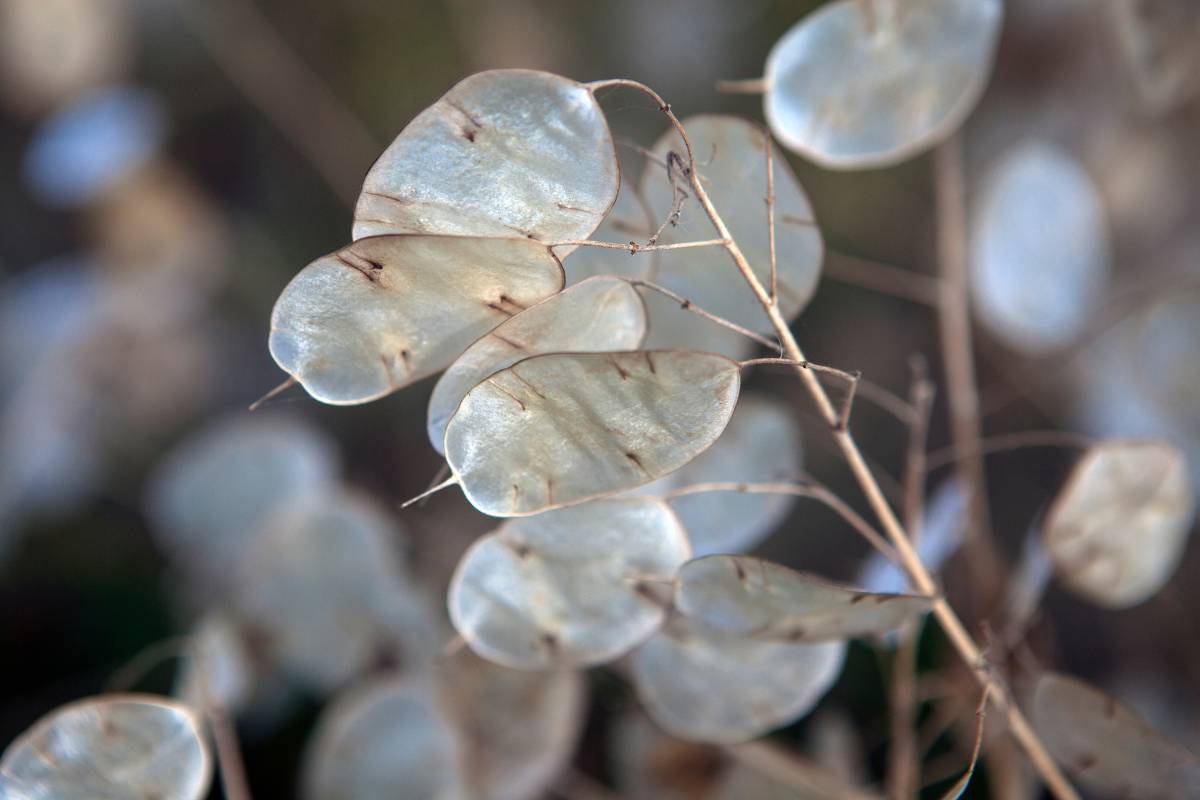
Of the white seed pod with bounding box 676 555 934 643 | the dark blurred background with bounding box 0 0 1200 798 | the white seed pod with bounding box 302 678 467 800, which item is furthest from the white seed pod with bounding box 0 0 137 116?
the white seed pod with bounding box 676 555 934 643

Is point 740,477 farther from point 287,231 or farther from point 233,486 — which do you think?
point 287,231

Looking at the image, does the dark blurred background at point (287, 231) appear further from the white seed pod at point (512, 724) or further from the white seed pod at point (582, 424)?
the white seed pod at point (582, 424)

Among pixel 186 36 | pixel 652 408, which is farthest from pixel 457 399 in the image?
pixel 186 36

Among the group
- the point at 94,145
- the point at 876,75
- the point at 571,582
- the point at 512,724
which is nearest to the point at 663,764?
the point at 512,724

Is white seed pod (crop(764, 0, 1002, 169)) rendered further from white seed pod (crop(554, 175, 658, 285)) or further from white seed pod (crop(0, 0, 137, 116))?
white seed pod (crop(0, 0, 137, 116))

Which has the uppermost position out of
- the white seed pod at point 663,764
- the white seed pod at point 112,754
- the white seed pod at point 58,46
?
the white seed pod at point 58,46

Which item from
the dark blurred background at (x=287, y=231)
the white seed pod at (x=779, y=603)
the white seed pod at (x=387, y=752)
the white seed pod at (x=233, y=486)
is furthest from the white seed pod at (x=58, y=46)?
the white seed pod at (x=779, y=603)
